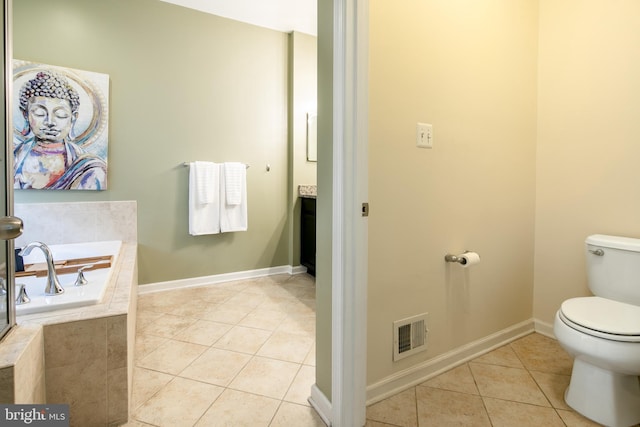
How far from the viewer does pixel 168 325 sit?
7.23 ft

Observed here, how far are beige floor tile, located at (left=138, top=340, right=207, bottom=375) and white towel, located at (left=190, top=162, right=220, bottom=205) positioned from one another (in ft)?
4.39

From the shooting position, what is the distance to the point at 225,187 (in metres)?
3.04

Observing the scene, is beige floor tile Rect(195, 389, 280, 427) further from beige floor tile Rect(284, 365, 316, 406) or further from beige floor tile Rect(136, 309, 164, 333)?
beige floor tile Rect(136, 309, 164, 333)

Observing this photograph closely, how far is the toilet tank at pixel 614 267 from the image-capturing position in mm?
1495

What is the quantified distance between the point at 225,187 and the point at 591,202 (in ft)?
8.93

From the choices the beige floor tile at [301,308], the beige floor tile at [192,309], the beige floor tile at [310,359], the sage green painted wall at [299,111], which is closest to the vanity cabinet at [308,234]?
the sage green painted wall at [299,111]

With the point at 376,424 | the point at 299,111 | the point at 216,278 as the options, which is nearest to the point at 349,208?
the point at 376,424

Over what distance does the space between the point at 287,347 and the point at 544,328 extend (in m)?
1.64

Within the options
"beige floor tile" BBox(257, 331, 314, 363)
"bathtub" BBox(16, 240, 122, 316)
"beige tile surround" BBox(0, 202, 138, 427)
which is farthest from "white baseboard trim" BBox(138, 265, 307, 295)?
"beige tile surround" BBox(0, 202, 138, 427)

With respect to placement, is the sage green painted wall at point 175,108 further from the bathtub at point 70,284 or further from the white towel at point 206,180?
the bathtub at point 70,284

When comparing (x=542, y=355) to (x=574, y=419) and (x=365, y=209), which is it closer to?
(x=574, y=419)

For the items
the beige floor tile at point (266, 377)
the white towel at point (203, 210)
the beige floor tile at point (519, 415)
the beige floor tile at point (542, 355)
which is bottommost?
the beige floor tile at point (519, 415)

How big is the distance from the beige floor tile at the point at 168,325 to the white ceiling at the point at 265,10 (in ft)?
8.61

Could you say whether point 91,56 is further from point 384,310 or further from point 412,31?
point 384,310
